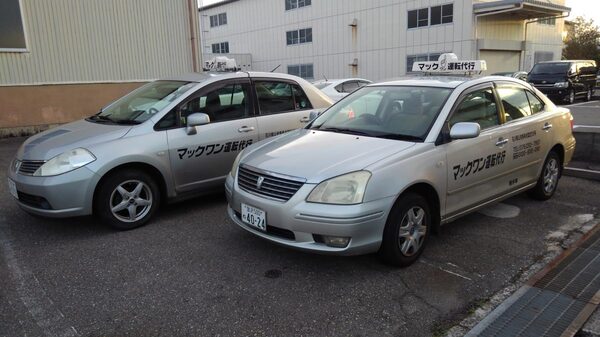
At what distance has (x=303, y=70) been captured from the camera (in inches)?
1321

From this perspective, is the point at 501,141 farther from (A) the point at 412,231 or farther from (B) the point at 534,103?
(A) the point at 412,231

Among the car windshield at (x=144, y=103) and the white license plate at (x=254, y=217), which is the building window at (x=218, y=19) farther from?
the white license plate at (x=254, y=217)

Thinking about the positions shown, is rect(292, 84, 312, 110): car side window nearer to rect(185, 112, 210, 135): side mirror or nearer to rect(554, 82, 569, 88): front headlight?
rect(185, 112, 210, 135): side mirror

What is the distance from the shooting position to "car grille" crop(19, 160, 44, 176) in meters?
4.34

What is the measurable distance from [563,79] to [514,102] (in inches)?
612

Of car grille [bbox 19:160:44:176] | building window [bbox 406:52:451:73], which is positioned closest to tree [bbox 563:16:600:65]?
building window [bbox 406:52:451:73]

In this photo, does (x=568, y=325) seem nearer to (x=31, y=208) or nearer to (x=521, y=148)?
(x=521, y=148)

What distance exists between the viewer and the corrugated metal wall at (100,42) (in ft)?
35.1

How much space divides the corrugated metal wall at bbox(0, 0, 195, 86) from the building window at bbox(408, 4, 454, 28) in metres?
16.4

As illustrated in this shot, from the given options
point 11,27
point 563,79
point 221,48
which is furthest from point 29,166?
point 221,48

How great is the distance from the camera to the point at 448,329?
2.95 meters

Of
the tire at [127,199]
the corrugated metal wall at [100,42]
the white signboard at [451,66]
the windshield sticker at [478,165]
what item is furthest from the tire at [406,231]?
the corrugated metal wall at [100,42]

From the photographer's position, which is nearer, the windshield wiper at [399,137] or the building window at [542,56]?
the windshield wiper at [399,137]

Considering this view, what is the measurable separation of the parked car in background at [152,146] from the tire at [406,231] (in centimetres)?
238
